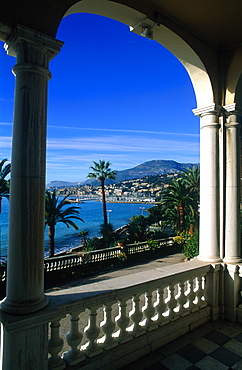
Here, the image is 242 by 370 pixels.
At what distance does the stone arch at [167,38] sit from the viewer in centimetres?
348

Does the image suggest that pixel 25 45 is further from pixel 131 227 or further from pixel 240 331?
pixel 131 227

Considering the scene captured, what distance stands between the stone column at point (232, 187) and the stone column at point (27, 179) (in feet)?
11.1

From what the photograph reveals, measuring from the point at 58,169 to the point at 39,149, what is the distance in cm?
15347

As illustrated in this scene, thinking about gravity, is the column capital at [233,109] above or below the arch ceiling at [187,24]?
below

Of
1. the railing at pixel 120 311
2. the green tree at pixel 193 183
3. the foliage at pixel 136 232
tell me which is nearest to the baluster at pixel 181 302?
the railing at pixel 120 311

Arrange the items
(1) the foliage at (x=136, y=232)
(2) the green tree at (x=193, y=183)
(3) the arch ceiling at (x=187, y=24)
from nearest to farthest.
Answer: (3) the arch ceiling at (x=187, y=24) → (2) the green tree at (x=193, y=183) → (1) the foliage at (x=136, y=232)

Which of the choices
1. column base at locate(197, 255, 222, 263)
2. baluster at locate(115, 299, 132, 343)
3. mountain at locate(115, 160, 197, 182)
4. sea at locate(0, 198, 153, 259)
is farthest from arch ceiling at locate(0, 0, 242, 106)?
mountain at locate(115, 160, 197, 182)

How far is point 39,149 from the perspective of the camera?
2627mm

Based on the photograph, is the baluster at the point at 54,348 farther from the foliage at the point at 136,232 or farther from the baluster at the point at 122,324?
the foliage at the point at 136,232

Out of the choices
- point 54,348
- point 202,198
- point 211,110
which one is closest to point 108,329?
point 54,348

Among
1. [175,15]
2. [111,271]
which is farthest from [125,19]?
[111,271]

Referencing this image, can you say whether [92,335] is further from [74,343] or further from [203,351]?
[203,351]

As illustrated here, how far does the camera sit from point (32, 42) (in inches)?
104

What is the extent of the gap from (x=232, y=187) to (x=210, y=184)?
41 centimetres
